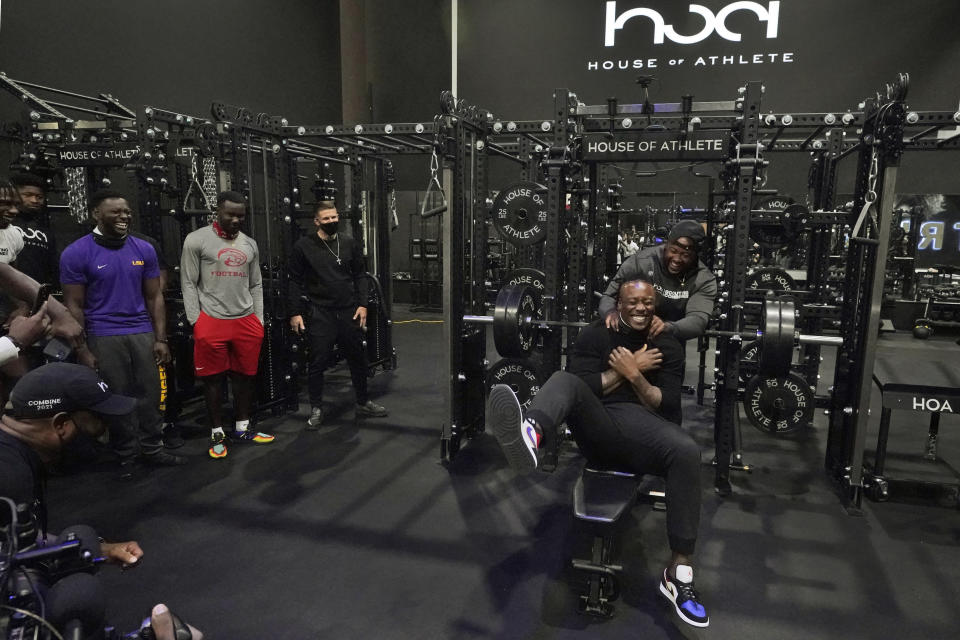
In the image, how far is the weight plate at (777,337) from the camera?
293cm

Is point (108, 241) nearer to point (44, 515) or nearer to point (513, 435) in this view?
point (44, 515)

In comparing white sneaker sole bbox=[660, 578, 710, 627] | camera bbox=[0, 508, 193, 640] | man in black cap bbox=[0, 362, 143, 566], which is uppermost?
man in black cap bbox=[0, 362, 143, 566]

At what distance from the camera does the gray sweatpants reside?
11.5 ft

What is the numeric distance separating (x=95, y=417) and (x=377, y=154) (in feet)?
14.5

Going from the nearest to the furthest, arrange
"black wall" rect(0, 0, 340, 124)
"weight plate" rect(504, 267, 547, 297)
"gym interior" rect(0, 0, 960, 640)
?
"gym interior" rect(0, 0, 960, 640), "weight plate" rect(504, 267, 547, 297), "black wall" rect(0, 0, 340, 124)

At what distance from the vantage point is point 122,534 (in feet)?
9.95

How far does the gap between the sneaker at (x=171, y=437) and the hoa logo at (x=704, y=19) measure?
842 centimetres

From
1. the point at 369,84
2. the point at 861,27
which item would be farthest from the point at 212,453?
the point at 861,27

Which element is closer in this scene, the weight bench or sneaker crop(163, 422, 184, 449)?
the weight bench

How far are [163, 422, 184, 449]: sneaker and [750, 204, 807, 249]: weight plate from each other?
4.14m

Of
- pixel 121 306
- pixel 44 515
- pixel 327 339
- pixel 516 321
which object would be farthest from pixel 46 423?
pixel 327 339

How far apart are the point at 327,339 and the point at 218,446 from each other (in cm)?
104

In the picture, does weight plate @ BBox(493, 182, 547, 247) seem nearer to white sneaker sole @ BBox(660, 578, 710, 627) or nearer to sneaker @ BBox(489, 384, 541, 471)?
sneaker @ BBox(489, 384, 541, 471)

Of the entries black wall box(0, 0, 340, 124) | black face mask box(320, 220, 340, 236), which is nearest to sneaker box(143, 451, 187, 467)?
black face mask box(320, 220, 340, 236)
